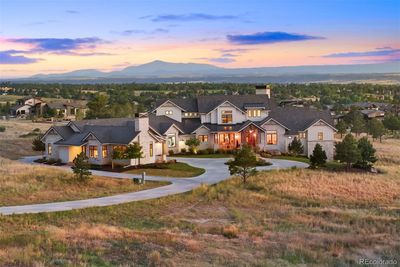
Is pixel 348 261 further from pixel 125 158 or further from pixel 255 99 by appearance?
pixel 255 99

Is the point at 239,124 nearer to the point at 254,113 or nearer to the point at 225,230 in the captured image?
the point at 254,113

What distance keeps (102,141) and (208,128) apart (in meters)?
16.1

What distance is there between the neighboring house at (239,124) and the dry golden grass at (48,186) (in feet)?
63.1

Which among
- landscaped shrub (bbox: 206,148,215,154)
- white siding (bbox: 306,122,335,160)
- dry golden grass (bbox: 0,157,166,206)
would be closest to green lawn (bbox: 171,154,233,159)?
landscaped shrub (bbox: 206,148,215,154)

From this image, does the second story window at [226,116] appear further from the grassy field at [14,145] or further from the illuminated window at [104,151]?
the grassy field at [14,145]

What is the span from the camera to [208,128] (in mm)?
59469

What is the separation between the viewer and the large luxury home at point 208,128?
159ft

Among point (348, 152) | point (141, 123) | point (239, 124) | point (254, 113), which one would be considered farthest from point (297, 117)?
point (141, 123)

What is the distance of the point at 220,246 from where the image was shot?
19.8 meters

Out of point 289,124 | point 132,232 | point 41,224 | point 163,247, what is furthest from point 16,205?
point 289,124

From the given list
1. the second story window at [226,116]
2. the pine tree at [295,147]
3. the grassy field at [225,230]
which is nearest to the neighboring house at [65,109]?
the second story window at [226,116]

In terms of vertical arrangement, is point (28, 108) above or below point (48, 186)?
above

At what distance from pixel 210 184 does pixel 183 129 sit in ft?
73.9

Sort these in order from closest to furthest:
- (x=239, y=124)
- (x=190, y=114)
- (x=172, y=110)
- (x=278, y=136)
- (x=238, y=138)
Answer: (x=278, y=136) → (x=238, y=138) → (x=239, y=124) → (x=172, y=110) → (x=190, y=114)
